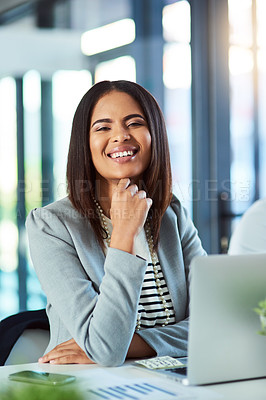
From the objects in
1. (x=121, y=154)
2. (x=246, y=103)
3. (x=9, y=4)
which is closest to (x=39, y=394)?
(x=121, y=154)

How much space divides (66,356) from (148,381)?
0.97 feet

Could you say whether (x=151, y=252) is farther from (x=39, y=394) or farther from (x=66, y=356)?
(x=39, y=394)

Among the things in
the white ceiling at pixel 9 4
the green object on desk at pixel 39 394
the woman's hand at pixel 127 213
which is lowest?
the green object on desk at pixel 39 394

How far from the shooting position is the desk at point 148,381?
119cm

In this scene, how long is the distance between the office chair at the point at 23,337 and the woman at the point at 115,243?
8 centimetres

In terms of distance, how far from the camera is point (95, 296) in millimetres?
1584

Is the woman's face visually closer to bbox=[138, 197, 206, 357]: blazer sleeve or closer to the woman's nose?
the woman's nose

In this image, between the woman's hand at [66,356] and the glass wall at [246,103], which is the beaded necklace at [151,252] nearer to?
the woman's hand at [66,356]

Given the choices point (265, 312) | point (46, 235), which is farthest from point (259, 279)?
point (46, 235)

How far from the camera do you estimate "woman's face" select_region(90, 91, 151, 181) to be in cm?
180

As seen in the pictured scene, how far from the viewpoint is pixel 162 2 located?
4.11m

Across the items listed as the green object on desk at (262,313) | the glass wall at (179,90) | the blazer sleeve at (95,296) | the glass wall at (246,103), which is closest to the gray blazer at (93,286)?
the blazer sleeve at (95,296)

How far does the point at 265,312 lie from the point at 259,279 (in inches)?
3.8

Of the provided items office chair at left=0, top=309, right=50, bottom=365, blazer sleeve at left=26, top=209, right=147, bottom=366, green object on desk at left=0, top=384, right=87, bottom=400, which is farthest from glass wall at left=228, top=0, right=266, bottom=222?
green object on desk at left=0, top=384, right=87, bottom=400
